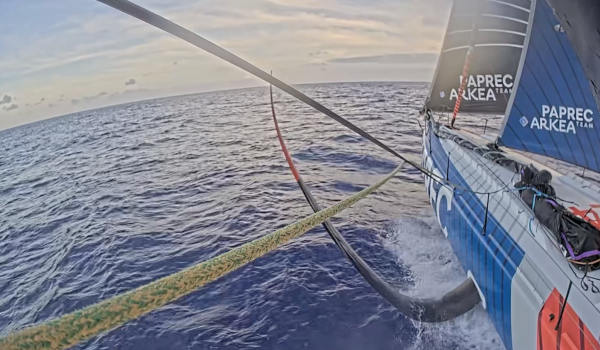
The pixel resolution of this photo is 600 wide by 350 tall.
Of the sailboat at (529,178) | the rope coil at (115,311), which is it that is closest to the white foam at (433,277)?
the sailboat at (529,178)

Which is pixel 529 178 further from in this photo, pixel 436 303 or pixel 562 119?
pixel 436 303

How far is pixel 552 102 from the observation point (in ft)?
13.8

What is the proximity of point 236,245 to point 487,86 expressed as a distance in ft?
19.0

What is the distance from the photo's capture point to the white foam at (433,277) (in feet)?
12.7

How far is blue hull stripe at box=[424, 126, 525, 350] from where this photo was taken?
318cm

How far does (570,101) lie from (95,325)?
4.97 meters

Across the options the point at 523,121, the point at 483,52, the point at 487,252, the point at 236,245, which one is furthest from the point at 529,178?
the point at 236,245

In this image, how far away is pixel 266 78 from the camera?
174cm

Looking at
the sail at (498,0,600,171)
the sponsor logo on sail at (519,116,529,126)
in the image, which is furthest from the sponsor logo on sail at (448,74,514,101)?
the sponsor logo on sail at (519,116,529,126)

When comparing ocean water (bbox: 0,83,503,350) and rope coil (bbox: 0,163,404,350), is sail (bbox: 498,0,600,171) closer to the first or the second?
ocean water (bbox: 0,83,503,350)

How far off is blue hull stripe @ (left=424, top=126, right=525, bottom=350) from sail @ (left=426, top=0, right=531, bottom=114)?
2.56m

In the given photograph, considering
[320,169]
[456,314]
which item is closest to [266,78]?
[456,314]

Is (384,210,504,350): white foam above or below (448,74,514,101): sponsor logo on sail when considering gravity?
below

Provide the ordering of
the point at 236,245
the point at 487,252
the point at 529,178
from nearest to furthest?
the point at 487,252 → the point at 529,178 → the point at 236,245
